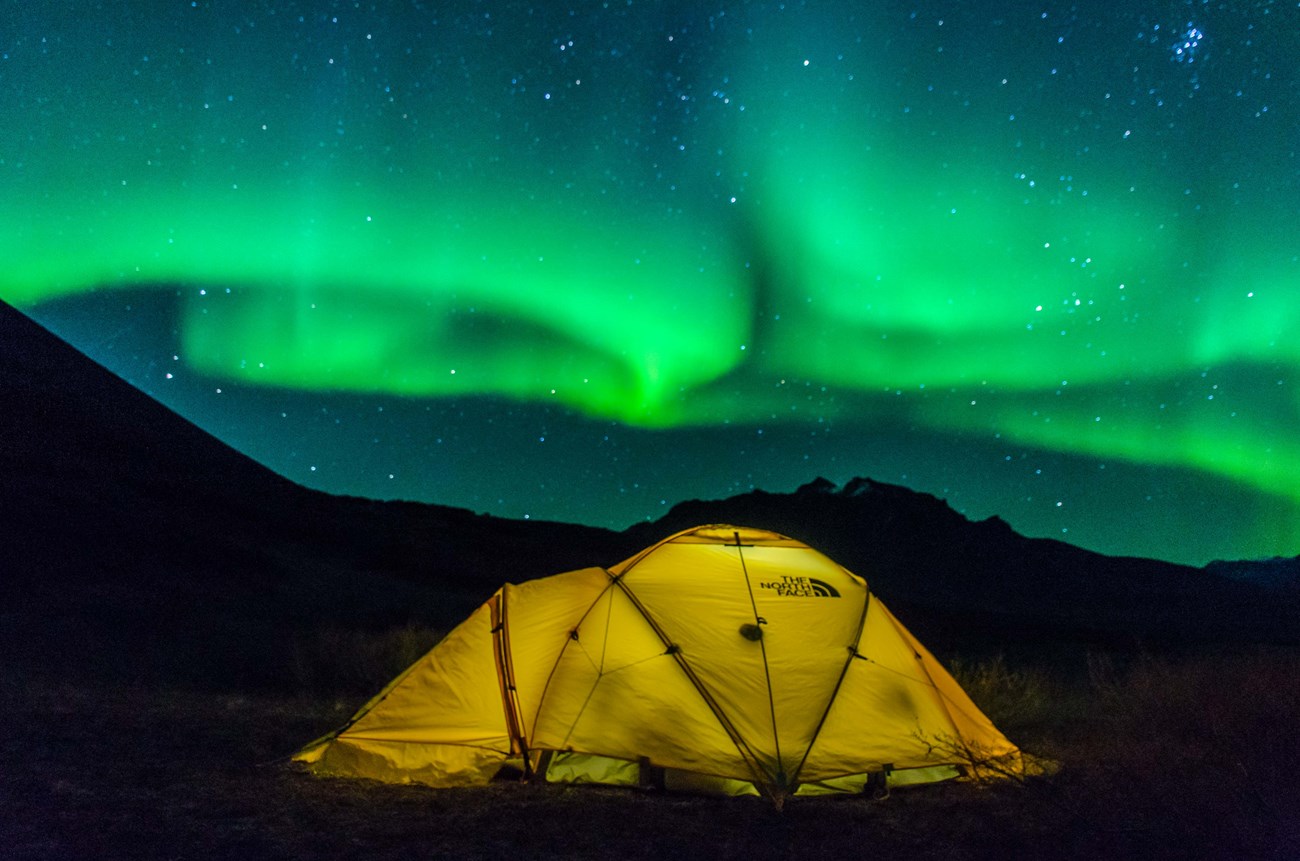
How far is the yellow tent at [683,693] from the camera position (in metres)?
8.78

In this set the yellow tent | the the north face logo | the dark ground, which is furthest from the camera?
the the north face logo

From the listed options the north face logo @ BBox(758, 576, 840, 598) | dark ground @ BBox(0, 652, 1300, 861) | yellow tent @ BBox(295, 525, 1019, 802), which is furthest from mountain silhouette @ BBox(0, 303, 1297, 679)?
the north face logo @ BBox(758, 576, 840, 598)

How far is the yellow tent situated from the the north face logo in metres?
0.02

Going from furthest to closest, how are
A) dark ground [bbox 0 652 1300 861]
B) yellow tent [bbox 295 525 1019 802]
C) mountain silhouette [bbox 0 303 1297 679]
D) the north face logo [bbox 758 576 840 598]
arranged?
mountain silhouette [bbox 0 303 1297 679]
the north face logo [bbox 758 576 840 598]
yellow tent [bbox 295 525 1019 802]
dark ground [bbox 0 652 1300 861]

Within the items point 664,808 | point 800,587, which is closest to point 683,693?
point 664,808

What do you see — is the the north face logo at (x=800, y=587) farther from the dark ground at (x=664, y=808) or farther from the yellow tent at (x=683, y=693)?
the dark ground at (x=664, y=808)

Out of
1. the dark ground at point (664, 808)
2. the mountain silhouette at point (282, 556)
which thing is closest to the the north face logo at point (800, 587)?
the dark ground at point (664, 808)

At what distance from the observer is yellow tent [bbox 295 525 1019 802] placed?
8781mm

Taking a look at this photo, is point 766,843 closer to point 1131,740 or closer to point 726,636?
point 726,636

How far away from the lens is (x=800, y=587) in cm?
990

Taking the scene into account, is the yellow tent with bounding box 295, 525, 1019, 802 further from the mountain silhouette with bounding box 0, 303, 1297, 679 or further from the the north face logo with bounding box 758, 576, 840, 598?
the mountain silhouette with bounding box 0, 303, 1297, 679

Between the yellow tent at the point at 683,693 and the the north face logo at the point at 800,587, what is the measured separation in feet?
0.07

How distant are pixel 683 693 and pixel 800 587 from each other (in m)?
1.75

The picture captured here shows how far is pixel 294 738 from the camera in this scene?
36.4 feet
